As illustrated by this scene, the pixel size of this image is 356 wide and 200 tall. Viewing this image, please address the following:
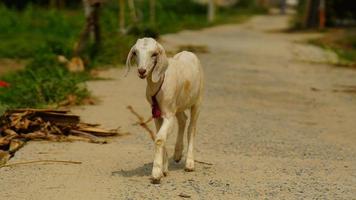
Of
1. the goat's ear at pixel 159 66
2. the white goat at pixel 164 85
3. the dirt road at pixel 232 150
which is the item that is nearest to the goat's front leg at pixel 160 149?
the white goat at pixel 164 85

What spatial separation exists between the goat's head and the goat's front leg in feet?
1.27

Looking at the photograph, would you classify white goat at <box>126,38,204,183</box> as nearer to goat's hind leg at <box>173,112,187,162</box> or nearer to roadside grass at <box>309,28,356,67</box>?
goat's hind leg at <box>173,112,187,162</box>

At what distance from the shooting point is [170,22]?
29.5m

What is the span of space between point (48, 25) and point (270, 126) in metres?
15.0

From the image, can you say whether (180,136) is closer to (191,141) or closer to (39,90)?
(191,141)

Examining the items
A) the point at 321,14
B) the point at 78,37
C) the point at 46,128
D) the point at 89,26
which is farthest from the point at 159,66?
the point at 321,14

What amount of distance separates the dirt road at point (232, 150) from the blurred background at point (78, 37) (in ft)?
2.02

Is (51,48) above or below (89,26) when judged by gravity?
below

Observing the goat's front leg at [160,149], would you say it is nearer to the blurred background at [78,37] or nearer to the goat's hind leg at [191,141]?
the goat's hind leg at [191,141]

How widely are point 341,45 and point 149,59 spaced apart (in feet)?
60.2

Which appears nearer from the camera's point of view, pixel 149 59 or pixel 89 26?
pixel 149 59

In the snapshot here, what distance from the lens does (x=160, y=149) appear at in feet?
21.2

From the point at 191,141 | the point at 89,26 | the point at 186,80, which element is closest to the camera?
the point at 186,80

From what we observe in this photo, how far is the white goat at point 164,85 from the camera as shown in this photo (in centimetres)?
636
